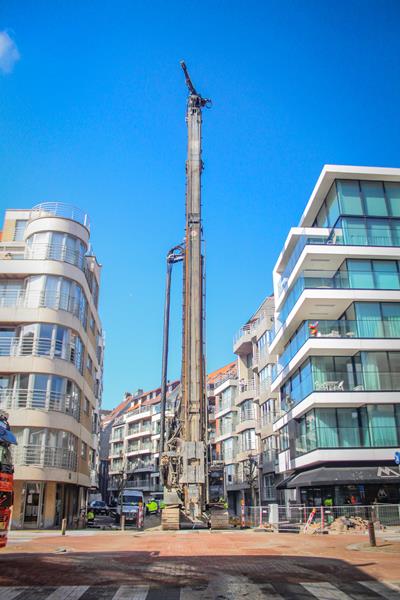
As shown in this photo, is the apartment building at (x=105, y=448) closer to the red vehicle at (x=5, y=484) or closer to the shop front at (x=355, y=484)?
the shop front at (x=355, y=484)

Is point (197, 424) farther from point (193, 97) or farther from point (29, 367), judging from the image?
point (193, 97)

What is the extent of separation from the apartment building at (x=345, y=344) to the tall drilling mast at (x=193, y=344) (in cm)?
620

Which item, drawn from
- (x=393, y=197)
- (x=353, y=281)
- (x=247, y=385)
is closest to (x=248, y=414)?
(x=247, y=385)

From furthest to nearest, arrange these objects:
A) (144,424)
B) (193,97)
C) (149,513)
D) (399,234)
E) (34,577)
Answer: (144,424), (149,513), (193,97), (399,234), (34,577)

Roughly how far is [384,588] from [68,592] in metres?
5.70

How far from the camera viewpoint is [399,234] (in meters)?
36.0

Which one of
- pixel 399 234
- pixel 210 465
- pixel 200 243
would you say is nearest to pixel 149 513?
pixel 210 465

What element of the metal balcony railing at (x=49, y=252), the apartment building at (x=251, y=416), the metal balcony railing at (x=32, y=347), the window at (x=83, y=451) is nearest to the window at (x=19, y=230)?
the metal balcony railing at (x=49, y=252)

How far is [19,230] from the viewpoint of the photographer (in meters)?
45.9

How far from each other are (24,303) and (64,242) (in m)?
4.84

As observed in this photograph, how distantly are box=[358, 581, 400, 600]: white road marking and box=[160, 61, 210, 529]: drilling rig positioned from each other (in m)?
18.6

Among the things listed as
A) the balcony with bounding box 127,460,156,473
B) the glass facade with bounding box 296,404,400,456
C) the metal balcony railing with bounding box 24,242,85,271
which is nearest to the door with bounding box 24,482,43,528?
the metal balcony railing with bounding box 24,242,85,271

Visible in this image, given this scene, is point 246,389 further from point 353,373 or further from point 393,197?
point 393,197

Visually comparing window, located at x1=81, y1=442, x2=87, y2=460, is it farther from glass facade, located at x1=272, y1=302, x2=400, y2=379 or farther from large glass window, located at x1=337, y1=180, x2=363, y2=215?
large glass window, located at x1=337, y1=180, x2=363, y2=215
